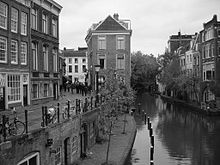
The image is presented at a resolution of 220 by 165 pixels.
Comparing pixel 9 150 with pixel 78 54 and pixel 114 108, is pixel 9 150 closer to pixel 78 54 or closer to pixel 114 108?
pixel 114 108

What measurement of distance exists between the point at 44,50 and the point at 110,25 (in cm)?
2290

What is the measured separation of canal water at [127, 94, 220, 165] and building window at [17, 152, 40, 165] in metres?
10.4

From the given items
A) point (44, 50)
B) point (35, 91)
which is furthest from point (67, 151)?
point (44, 50)

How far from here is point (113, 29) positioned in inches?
2037

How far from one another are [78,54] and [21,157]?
84.6 metres

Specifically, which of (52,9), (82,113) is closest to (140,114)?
(52,9)

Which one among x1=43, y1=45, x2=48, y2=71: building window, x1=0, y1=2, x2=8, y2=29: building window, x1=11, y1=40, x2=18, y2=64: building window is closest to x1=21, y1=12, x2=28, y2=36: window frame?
x1=11, y1=40, x2=18, y2=64: building window

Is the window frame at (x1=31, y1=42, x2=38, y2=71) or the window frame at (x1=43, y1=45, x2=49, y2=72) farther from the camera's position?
the window frame at (x1=43, y1=45, x2=49, y2=72)

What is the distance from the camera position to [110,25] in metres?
51.9

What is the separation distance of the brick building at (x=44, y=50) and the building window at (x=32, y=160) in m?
16.6

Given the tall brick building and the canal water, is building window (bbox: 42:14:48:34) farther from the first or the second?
the tall brick building

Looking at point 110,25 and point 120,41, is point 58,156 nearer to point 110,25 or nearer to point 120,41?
point 120,41

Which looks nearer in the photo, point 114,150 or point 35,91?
point 114,150

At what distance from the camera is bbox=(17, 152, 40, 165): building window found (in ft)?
35.5
